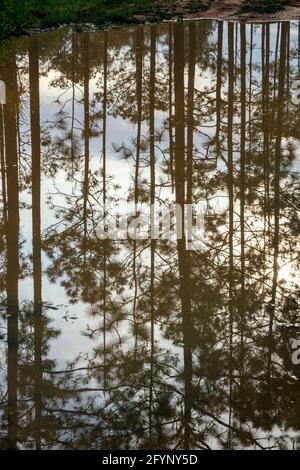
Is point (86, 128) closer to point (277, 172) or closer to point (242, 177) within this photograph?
point (242, 177)

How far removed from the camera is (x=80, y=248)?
26.7ft

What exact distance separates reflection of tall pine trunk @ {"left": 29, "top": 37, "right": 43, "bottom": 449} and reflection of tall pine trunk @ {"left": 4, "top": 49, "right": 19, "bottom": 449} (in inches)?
6.7

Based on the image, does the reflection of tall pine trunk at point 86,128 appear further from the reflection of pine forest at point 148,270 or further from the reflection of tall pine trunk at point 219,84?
the reflection of tall pine trunk at point 219,84

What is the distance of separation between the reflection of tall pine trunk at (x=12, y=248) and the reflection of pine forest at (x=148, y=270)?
0.7 inches

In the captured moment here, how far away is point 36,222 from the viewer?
8797 mm

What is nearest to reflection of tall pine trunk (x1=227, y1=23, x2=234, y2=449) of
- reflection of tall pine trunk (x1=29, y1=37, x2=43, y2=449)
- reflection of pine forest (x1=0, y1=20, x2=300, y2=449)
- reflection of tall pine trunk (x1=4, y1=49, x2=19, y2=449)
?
reflection of pine forest (x1=0, y1=20, x2=300, y2=449)

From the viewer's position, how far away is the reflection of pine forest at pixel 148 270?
17.6 ft

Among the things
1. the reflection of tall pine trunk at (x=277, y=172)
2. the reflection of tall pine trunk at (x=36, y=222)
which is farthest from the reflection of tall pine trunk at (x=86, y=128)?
the reflection of tall pine trunk at (x=277, y=172)

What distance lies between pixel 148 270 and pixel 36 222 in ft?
6.44

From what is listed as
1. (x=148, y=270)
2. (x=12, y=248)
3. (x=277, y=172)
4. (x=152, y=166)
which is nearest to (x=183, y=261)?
(x=148, y=270)

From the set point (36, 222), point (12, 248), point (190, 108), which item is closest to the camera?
point (12, 248)

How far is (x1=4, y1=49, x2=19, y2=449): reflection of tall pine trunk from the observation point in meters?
5.52

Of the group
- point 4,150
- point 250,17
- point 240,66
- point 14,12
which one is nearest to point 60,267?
point 4,150

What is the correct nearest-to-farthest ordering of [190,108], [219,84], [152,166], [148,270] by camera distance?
1. [148,270]
2. [152,166]
3. [190,108]
4. [219,84]
